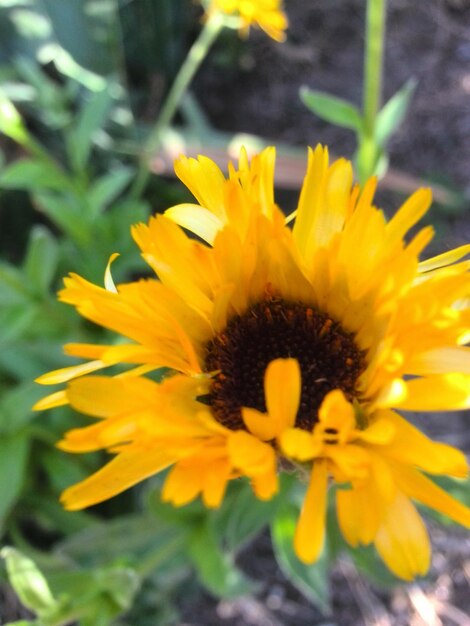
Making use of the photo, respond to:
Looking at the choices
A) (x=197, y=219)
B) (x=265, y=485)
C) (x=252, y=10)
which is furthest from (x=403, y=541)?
(x=252, y=10)

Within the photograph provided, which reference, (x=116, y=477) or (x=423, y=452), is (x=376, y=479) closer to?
(x=423, y=452)

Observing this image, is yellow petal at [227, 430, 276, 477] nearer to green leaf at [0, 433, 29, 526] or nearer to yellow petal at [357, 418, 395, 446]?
yellow petal at [357, 418, 395, 446]

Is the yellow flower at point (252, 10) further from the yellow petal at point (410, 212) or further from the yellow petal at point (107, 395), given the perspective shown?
the yellow petal at point (107, 395)

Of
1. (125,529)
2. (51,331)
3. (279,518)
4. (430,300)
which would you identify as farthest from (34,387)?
(430,300)

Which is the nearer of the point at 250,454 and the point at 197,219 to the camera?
the point at 250,454

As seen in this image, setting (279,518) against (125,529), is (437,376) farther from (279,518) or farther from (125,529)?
(125,529)

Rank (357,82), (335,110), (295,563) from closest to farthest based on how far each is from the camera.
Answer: (295,563), (335,110), (357,82)

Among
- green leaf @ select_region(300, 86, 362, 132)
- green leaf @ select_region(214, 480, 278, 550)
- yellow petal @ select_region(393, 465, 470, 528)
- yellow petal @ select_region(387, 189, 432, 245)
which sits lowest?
green leaf @ select_region(214, 480, 278, 550)

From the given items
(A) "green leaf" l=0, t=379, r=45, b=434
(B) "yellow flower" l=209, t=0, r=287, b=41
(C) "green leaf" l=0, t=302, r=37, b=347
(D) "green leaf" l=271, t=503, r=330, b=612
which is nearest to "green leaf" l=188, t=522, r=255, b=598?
(D) "green leaf" l=271, t=503, r=330, b=612
